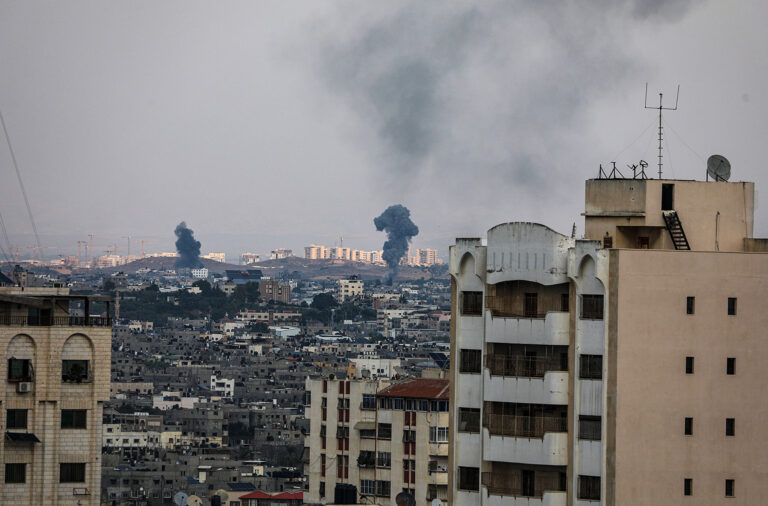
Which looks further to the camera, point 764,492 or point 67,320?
point 67,320

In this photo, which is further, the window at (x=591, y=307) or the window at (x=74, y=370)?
the window at (x=74, y=370)

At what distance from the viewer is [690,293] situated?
29.0 m

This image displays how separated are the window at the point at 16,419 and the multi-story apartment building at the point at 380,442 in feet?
95.4

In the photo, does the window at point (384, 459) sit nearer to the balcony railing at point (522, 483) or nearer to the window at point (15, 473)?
the window at point (15, 473)

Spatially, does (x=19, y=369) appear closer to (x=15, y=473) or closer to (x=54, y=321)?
(x=54, y=321)


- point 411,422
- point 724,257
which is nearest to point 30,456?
point 724,257

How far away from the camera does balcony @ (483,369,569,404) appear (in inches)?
1166

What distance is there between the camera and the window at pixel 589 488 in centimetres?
2889

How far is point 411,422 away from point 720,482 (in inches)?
1378

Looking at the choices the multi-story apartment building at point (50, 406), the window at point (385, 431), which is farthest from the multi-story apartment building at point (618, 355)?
the window at point (385, 431)

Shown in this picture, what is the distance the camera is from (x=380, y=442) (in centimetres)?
6353

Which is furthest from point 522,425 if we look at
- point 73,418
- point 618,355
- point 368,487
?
point 368,487

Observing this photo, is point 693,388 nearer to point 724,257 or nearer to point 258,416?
point 724,257

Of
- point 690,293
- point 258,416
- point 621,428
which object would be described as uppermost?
point 690,293
